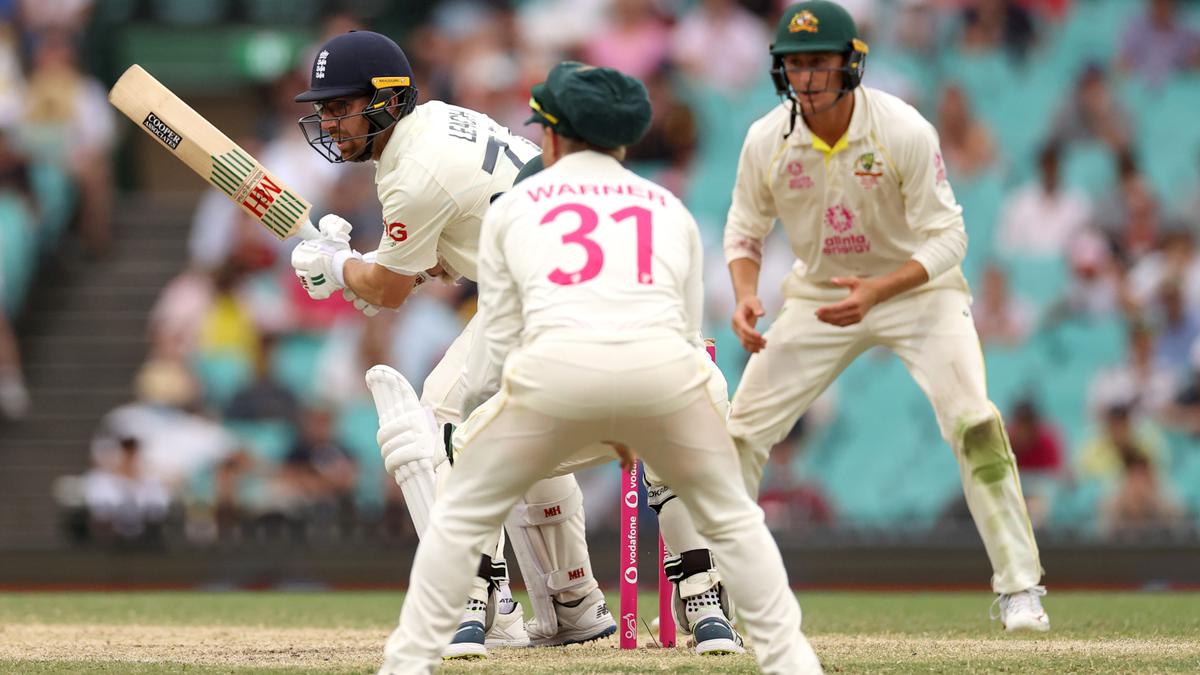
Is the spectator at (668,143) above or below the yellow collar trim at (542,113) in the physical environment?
above

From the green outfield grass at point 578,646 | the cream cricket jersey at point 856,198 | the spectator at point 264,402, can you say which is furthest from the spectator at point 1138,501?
the spectator at point 264,402

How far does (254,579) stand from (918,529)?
363 centimetres

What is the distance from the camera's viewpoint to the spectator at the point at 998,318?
10.9 metres

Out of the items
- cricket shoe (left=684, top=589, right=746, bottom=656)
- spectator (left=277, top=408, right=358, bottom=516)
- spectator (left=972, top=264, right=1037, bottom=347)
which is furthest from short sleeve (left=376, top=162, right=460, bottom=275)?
spectator (left=972, top=264, right=1037, bottom=347)

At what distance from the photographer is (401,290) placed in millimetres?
5910

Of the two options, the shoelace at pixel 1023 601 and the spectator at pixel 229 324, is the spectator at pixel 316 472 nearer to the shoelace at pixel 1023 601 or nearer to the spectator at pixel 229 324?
the spectator at pixel 229 324

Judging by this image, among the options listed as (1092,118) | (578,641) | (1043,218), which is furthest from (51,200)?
(578,641)

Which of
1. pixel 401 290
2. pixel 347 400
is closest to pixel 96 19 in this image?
pixel 347 400

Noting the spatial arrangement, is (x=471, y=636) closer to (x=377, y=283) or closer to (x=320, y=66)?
(x=377, y=283)

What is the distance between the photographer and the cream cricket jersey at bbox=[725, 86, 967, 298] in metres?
5.64

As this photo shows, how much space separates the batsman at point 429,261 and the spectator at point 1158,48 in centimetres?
690

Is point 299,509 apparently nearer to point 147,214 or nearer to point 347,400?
point 347,400

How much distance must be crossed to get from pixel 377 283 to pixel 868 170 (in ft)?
5.20

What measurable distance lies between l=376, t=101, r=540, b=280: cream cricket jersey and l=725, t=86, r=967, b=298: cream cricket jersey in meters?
0.79
